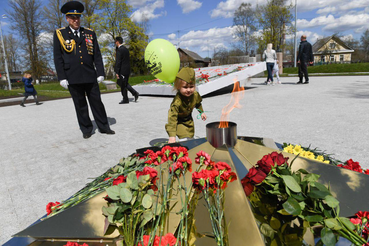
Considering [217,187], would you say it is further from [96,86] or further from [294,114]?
[294,114]

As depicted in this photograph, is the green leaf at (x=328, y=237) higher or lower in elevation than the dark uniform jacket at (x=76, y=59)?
lower

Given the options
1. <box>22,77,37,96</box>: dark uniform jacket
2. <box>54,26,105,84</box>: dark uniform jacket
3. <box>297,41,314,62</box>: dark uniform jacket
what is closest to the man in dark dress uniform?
<box>54,26,105,84</box>: dark uniform jacket

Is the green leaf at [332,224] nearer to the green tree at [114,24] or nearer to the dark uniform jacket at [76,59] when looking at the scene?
the dark uniform jacket at [76,59]

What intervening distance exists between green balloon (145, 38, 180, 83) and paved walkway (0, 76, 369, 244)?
1.39 m

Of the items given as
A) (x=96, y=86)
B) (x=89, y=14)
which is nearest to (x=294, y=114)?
(x=96, y=86)

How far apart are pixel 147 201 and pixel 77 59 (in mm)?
3937

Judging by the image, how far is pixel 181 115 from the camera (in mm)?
2934

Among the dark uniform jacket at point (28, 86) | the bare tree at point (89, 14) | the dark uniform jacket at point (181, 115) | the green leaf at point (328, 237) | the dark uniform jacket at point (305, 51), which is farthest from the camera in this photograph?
the bare tree at point (89, 14)

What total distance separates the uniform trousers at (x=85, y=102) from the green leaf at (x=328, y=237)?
4.36m

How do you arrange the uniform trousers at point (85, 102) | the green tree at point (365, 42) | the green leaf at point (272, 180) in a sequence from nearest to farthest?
the green leaf at point (272, 180) → the uniform trousers at point (85, 102) → the green tree at point (365, 42)

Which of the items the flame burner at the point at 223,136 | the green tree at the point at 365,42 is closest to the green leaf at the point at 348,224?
the flame burner at the point at 223,136

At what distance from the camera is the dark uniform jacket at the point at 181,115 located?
103 inches

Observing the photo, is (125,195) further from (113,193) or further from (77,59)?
(77,59)

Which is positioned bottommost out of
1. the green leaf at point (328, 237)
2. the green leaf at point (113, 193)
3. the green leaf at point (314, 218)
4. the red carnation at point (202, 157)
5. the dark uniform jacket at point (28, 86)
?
the green leaf at point (328, 237)
